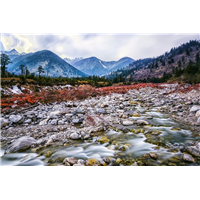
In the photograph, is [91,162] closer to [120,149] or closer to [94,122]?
[120,149]

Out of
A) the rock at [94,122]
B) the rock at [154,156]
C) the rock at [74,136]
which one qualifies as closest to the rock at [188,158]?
the rock at [154,156]

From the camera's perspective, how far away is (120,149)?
11.6 feet

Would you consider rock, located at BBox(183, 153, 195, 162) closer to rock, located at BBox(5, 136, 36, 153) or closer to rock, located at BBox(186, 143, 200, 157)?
rock, located at BBox(186, 143, 200, 157)

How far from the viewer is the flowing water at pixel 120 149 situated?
9.94 ft

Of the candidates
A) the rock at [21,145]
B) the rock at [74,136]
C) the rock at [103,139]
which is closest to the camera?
the rock at [21,145]

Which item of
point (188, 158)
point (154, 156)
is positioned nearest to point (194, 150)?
point (188, 158)

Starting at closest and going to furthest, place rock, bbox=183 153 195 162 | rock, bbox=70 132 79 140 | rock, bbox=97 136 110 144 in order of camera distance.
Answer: rock, bbox=183 153 195 162
rock, bbox=97 136 110 144
rock, bbox=70 132 79 140

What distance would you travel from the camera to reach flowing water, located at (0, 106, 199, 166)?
3.03 metres

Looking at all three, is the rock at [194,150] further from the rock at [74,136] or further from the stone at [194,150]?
the rock at [74,136]

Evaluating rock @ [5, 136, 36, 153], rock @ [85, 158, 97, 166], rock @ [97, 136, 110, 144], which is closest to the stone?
rock @ [97, 136, 110, 144]
